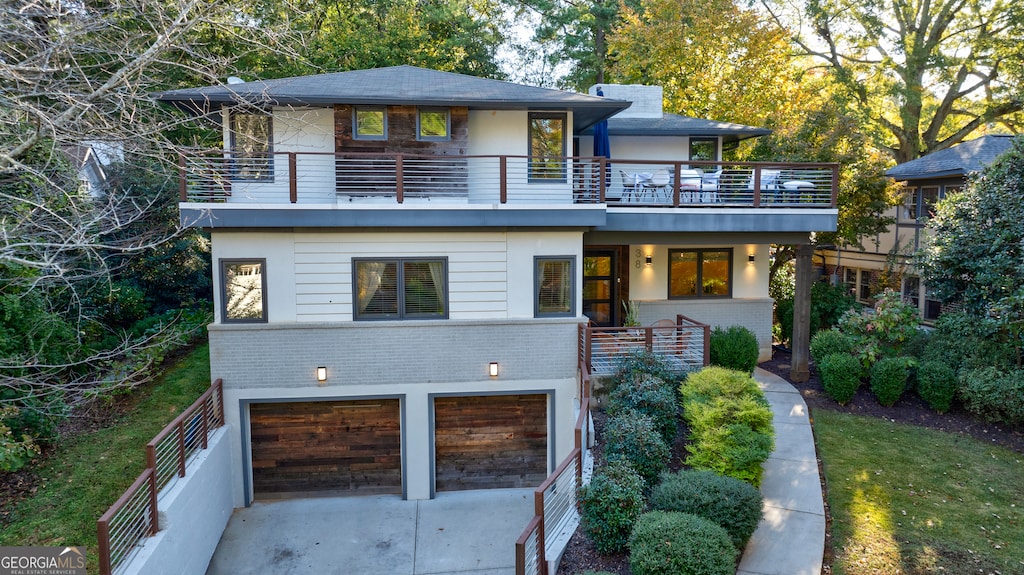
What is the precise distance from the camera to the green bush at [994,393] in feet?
33.2

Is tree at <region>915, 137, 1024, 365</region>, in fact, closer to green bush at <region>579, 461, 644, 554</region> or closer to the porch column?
the porch column

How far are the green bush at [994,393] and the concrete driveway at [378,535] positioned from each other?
8.33m

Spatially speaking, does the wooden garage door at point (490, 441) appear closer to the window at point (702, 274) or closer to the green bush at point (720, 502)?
the green bush at point (720, 502)

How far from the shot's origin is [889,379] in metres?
11.1

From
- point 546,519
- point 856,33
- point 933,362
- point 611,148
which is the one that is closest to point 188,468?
point 546,519

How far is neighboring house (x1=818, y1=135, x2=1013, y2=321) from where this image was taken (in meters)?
17.7

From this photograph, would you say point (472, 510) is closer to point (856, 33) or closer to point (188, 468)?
point (188, 468)

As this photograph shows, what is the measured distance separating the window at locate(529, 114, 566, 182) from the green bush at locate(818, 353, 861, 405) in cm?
646

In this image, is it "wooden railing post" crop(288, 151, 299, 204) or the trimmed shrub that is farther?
"wooden railing post" crop(288, 151, 299, 204)

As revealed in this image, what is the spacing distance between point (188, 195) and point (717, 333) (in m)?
10.8

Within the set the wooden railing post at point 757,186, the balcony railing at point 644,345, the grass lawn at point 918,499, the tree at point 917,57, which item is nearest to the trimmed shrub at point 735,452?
the grass lawn at point 918,499

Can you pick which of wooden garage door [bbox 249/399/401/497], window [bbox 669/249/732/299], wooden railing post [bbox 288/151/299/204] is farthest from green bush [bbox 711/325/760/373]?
wooden railing post [bbox 288/151/299/204]

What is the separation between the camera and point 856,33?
89.0 ft

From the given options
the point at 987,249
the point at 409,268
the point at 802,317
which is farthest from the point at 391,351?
the point at 987,249
